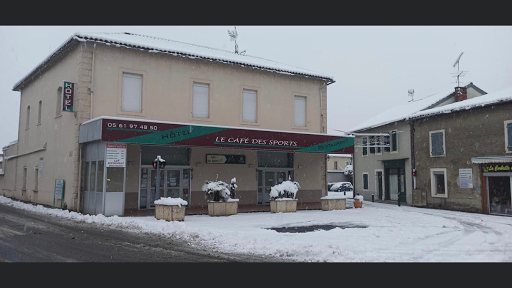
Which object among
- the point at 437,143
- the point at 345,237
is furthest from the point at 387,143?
the point at 345,237

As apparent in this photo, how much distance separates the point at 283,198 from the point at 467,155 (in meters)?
10.7

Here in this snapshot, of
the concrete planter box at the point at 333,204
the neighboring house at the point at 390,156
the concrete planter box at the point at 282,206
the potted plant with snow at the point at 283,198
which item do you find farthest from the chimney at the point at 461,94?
the concrete planter box at the point at 282,206

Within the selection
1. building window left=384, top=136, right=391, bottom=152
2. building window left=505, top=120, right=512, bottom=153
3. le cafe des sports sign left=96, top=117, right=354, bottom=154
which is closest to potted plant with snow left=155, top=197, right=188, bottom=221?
le cafe des sports sign left=96, top=117, right=354, bottom=154

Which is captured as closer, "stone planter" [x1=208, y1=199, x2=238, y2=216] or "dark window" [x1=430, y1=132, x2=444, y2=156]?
"stone planter" [x1=208, y1=199, x2=238, y2=216]

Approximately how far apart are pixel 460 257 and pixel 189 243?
6353 mm

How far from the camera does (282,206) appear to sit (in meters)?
18.6

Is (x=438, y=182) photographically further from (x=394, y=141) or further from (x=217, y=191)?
(x=217, y=191)

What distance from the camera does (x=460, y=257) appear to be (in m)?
8.98

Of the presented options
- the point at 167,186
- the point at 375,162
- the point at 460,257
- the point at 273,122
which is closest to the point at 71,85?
the point at 167,186

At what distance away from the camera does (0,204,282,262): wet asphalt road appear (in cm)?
848

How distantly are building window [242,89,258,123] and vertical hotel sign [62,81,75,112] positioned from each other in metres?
8.13

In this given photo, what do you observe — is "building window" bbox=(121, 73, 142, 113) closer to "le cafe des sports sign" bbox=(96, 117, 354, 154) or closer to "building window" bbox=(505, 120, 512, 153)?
"le cafe des sports sign" bbox=(96, 117, 354, 154)

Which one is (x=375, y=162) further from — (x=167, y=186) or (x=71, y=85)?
(x=71, y=85)

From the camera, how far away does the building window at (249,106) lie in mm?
21469
